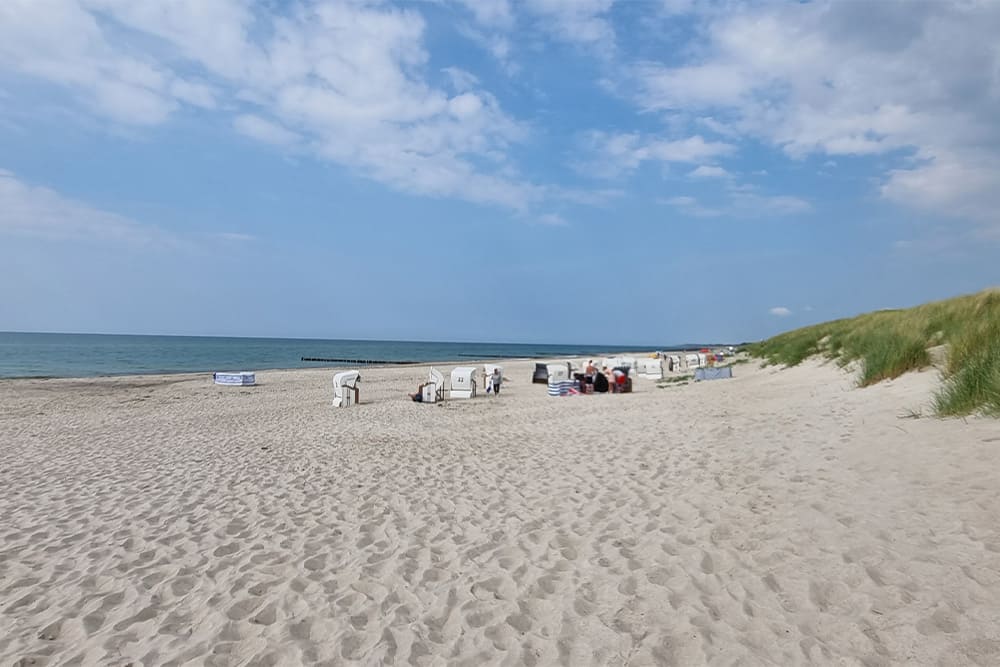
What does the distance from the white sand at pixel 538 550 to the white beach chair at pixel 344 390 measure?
8365mm

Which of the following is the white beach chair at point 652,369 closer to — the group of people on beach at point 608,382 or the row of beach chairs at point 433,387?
the group of people on beach at point 608,382


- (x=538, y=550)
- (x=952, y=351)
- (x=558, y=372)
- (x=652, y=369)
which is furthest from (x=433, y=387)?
(x=538, y=550)

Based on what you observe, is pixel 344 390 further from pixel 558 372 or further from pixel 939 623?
pixel 939 623

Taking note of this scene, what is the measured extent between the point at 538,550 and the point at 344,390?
14.2 metres

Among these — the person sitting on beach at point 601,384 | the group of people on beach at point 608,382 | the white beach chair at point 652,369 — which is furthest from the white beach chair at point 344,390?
the white beach chair at point 652,369

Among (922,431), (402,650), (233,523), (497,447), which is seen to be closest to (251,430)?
(497,447)

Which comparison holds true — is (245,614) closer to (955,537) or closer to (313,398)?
(955,537)

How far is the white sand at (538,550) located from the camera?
3207mm

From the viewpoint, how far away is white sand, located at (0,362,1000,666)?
10.5 ft

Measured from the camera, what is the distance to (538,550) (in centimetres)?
462

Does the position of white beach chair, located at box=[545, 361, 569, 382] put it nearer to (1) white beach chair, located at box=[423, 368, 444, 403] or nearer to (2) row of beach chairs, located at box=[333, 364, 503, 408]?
(2) row of beach chairs, located at box=[333, 364, 503, 408]

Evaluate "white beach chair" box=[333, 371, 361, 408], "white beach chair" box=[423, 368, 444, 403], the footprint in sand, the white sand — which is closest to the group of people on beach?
"white beach chair" box=[423, 368, 444, 403]

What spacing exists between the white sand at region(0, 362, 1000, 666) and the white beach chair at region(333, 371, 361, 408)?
27.4 feet

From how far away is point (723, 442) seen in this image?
26.1 feet
